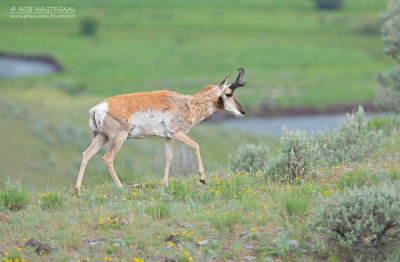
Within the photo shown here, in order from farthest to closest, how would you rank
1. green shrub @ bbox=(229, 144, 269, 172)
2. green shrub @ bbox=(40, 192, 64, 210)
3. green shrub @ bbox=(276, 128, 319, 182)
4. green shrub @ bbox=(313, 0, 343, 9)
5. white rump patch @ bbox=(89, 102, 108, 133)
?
green shrub @ bbox=(313, 0, 343, 9)
green shrub @ bbox=(229, 144, 269, 172)
green shrub @ bbox=(276, 128, 319, 182)
white rump patch @ bbox=(89, 102, 108, 133)
green shrub @ bbox=(40, 192, 64, 210)

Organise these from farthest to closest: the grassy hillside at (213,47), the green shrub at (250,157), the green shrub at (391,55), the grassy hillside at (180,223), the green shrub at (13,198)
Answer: the grassy hillside at (213,47) < the green shrub at (391,55) < the green shrub at (250,157) < the green shrub at (13,198) < the grassy hillside at (180,223)

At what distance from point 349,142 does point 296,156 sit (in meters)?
3.44

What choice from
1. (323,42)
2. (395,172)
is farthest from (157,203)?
(323,42)

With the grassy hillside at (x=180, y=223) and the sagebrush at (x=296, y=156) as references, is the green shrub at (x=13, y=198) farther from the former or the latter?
the sagebrush at (x=296, y=156)

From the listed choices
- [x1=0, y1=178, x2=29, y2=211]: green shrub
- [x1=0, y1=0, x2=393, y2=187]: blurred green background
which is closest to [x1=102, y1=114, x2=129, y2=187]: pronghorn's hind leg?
[x1=0, y1=178, x2=29, y2=211]: green shrub

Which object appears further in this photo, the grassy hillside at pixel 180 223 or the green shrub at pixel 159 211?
the green shrub at pixel 159 211

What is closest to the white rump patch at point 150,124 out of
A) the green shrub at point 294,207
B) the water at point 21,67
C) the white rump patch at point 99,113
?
the white rump patch at point 99,113

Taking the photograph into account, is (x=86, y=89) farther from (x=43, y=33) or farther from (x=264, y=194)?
(x=264, y=194)

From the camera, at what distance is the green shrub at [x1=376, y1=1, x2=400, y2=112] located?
2375cm

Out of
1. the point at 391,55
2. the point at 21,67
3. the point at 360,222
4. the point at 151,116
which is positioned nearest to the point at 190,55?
the point at 21,67

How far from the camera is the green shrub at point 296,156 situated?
34.7 ft

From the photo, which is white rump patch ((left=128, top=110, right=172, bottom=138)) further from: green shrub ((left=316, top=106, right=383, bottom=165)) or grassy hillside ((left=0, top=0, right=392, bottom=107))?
grassy hillside ((left=0, top=0, right=392, bottom=107))

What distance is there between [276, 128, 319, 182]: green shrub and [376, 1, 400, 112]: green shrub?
14581 millimetres

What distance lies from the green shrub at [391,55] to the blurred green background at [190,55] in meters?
13.4
